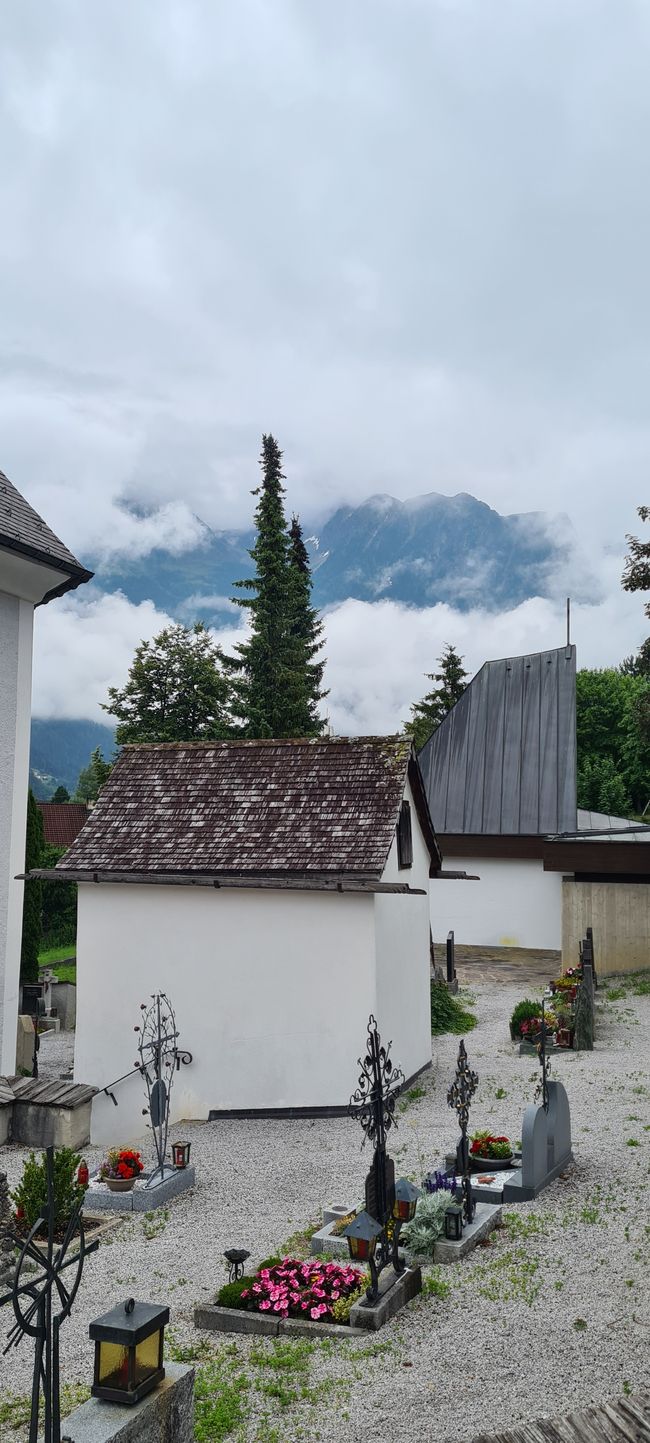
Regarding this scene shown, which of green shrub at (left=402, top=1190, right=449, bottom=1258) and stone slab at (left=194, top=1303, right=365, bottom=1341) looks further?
green shrub at (left=402, top=1190, right=449, bottom=1258)

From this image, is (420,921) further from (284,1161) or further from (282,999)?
(284,1161)

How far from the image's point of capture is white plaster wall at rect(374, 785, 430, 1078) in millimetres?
15680

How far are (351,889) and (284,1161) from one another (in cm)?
380

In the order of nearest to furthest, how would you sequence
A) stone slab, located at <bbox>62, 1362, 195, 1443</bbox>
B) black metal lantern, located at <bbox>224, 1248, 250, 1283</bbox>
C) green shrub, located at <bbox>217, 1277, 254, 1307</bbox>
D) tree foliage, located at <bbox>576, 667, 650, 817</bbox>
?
stone slab, located at <bbox>62, 1362, 195, 1443</bbox> → green shrub, located at <bbox>217, 1277, 254, 1307</bbox> → black metal lantern, located at <bbox>224, 1248, 250, 1283</bbox> → tree foliage, located at <bbox>576, 667, 650, 817</bbox>

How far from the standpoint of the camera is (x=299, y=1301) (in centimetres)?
816

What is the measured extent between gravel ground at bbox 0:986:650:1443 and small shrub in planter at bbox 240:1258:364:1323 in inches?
18.1

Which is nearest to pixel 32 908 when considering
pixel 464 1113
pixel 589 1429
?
pixel 464 1113

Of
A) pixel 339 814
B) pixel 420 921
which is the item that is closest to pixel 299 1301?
pixel 339 814

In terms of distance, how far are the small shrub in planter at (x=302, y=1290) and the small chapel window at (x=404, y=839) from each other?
886 cm

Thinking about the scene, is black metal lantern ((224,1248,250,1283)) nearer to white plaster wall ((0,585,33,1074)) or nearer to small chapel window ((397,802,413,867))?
white plaster wall ((0,585,33,1074))

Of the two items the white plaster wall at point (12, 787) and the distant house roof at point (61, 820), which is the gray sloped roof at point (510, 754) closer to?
the white plaster wall at point (12, 787)

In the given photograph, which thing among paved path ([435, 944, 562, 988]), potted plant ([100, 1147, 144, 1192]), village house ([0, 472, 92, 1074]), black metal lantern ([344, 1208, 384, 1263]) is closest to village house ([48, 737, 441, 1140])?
village house ([0, 472, 92, 1074])

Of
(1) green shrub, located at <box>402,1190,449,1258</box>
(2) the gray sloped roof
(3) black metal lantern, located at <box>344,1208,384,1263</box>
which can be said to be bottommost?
(1) green shrub, located at <box>402,1190,449,1258</box>

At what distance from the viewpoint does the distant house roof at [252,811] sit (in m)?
15.7
